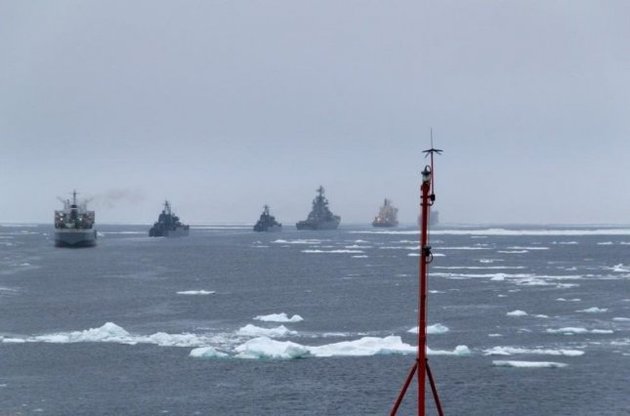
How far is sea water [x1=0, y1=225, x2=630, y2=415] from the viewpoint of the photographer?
3641 centimetres

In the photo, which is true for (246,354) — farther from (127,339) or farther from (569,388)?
(569,388)

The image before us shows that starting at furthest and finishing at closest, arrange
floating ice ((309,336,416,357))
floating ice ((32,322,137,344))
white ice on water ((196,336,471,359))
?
floating ice ((32,322,137,344)), floating ice ((309,336,416,357)), white ice on water ((196,336,471,359))

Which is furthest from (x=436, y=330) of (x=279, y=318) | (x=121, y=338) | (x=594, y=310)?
(x=121, y=338)

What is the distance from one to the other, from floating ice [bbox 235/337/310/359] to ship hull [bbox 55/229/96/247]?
15501cm

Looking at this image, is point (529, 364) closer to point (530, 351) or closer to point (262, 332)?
point (530, 351)

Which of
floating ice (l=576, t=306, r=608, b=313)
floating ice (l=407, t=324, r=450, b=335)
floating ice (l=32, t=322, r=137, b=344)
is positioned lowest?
floating ice (l=32, t=322, r=137, b=344)

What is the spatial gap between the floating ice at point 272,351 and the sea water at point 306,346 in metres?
0.07

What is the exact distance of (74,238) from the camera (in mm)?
194375

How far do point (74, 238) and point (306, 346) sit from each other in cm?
15457

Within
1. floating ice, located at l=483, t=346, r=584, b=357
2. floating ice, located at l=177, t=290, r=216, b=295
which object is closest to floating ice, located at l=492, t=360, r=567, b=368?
floating ice, located at l=483, t=346, r=584, b=357

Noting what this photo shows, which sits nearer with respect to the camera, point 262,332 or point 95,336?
point 95,336

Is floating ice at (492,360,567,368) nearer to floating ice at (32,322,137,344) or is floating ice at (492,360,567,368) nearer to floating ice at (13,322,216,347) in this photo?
floating ice at (13,322,216,347)

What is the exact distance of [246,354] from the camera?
45.8 metres

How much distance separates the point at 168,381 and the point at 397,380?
1030 centimetres
